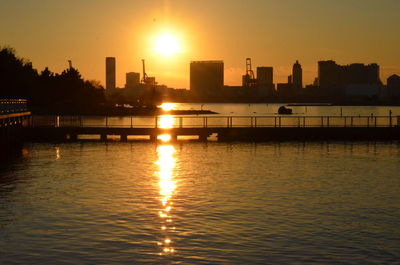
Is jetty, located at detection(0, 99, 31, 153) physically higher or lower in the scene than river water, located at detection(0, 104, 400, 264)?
higher

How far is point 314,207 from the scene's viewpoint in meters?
35.1

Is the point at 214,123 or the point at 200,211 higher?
the point at 214,123

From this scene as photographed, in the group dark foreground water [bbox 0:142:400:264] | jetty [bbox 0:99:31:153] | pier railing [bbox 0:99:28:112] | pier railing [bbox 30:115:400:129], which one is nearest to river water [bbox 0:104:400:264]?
dark foreground water [bbox 0:142:400:264]

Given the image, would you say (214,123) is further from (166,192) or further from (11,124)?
(166,192)

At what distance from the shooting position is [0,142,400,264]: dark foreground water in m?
24.6

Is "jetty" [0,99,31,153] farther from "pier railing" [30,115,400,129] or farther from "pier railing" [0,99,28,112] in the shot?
"pier railing" [30,115,400,129]

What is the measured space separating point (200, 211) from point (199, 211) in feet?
0.17

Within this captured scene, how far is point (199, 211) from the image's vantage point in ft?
110

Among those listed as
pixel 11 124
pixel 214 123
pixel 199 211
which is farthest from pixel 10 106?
pixel 214 123

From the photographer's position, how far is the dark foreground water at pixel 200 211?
80.7 feet

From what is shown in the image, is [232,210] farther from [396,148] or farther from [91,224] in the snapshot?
[396,148]

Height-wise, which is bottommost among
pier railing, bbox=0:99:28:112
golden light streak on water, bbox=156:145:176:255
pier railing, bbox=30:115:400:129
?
golden light streak on water, bbox=156:145:176:255

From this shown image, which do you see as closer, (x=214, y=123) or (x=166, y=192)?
(x=166, y=192)

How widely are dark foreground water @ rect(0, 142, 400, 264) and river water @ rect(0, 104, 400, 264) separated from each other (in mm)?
51
